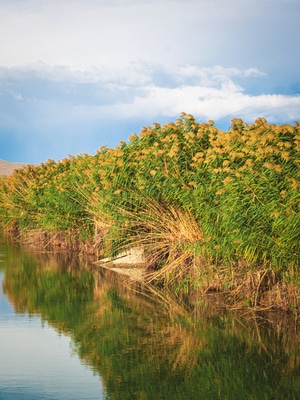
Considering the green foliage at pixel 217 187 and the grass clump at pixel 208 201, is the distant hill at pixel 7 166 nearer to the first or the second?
the green foliage at pixel 217 187

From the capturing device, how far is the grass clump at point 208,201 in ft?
38.7

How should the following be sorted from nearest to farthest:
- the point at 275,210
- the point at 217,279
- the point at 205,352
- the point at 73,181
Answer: the point at 205,352 < the point at 275,210 < the point at 217,279 < the point at 73,181

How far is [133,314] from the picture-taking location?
13.9 meters

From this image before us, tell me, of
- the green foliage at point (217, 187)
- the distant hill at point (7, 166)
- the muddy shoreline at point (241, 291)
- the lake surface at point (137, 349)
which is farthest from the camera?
the distant hill at point (7, 166)

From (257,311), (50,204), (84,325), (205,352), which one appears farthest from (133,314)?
(50,204)

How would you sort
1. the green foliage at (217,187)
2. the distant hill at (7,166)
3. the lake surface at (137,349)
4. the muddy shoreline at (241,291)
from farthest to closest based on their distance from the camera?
Answer: the distant hill at (7,166) → the muddy shoreline at (241,291) → the green foliage at (217,187) → the lake surface at (137,349)

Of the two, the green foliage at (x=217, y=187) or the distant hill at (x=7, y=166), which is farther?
the distant hill at (x=7, y=166)

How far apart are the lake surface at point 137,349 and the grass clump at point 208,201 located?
106 cm

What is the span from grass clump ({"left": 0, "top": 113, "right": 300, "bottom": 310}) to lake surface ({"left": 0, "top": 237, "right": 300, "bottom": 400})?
106cm

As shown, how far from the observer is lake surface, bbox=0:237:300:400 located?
8.85 meters

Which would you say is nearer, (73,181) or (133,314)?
(133,314)

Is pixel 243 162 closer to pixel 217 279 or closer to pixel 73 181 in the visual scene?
pixel 217 279

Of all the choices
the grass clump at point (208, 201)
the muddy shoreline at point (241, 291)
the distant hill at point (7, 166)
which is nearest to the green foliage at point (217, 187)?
the grass clump at point (208, 201)

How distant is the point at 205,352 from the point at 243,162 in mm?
3773
